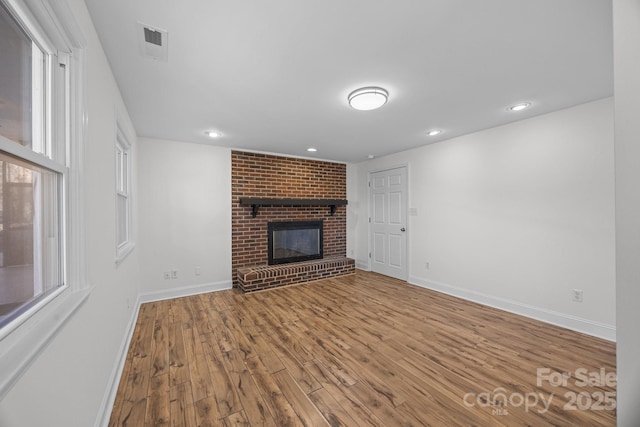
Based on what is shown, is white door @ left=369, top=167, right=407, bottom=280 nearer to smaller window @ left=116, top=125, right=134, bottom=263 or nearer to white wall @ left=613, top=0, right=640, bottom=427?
white wall @ left=613, top=0, right=640, bottom=427

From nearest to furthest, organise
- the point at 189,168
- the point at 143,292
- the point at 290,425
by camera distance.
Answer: the point at 290,425, the point at 143,292, the point at 189,168

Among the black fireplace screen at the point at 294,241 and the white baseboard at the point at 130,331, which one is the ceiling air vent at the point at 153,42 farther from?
the black fireplace screen at the point at 294,241

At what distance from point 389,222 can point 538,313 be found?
2468mm

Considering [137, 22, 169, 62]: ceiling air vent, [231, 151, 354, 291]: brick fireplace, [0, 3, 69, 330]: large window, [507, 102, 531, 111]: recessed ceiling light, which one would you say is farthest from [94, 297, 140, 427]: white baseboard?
[507, 102, 531, 111]: recessed ceiling light

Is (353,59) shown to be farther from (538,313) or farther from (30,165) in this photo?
(538,313)

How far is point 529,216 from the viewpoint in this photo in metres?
2.96

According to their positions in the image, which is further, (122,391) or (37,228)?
(122,391)

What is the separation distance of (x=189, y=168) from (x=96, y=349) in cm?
289

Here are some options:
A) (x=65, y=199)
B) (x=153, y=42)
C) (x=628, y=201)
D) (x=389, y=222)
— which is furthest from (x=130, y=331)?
(x=389, y=222)

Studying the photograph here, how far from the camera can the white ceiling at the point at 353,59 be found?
4.40 feet

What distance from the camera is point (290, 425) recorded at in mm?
1475

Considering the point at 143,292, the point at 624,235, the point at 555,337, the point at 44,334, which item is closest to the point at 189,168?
the point at 143,292

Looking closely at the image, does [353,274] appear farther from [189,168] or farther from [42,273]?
[42,273]

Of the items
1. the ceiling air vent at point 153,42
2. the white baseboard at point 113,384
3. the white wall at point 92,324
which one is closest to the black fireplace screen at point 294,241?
the white baseboard at point 113,384
